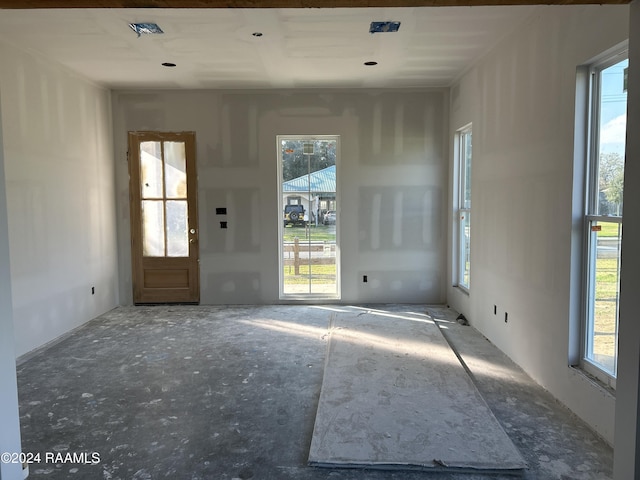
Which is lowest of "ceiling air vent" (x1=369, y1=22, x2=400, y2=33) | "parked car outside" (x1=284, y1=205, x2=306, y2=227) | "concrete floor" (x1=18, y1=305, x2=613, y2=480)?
"concrete floor" (x1=18, y1=305, x2=613, y2=480)

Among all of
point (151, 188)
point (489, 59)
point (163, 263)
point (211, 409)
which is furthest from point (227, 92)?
point (211, 409)

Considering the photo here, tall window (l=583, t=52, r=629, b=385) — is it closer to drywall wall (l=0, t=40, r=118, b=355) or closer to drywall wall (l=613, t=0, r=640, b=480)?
drywall wall (l=613, t=0, r=640, b=480)

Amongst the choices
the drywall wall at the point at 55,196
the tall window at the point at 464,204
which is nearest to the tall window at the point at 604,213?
the tall window at the point at 464,204

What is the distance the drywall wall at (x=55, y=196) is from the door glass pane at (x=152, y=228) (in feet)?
1.33

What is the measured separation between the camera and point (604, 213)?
2.73 meters

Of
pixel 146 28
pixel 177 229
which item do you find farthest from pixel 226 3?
pixel 177 229

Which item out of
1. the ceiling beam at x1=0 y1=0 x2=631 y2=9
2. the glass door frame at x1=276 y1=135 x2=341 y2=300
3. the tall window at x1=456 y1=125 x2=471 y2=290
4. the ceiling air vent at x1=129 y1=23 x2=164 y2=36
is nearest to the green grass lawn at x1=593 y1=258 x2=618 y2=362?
the ceiling beam at x1=0 y1=0 x2=631 y2=9

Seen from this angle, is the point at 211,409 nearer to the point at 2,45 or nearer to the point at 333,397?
the point at 333,397

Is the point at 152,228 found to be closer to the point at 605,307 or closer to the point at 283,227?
the point at 283,227

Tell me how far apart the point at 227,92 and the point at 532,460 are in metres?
5.27

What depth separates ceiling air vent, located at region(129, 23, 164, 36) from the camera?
3.69m

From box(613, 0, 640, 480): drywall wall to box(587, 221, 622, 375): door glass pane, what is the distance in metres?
0.93

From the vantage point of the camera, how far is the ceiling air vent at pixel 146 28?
12.1 feet

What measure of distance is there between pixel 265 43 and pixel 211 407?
3.16m
